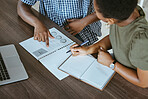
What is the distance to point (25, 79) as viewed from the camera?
112 cm

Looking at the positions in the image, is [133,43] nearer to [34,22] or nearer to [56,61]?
[56,61]

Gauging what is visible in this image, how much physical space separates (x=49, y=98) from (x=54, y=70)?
184 mm

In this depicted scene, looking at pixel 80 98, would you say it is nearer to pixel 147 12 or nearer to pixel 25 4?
pixel 25 4

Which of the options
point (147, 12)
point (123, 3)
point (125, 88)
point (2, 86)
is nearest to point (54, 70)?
Answer: point (2, 86)

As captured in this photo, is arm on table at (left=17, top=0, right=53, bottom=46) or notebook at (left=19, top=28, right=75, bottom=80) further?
arm on table at (left=17, top=0, right=53, bottom=46)

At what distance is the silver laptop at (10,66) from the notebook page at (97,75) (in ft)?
1.06

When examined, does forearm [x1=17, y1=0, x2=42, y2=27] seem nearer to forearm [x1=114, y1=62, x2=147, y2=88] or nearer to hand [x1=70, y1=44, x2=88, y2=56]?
hand [x1=70, y1=44, x2=88, y2=56]

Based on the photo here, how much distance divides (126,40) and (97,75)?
0.24 m

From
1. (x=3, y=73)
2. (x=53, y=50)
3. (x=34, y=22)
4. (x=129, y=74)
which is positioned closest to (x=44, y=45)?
(x=53, y=50)

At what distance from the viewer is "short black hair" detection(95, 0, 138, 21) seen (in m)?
0.93

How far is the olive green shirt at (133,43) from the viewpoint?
100cm

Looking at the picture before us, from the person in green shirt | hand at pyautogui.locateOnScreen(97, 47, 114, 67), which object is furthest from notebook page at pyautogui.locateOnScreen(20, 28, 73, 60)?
hand at pyautogui.locateOnScreen(97, 47, 114, 67)

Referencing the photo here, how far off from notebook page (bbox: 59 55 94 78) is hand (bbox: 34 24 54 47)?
8.3 inches

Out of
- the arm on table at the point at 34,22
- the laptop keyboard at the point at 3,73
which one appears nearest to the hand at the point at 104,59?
the arm on table at the point at 34,22
